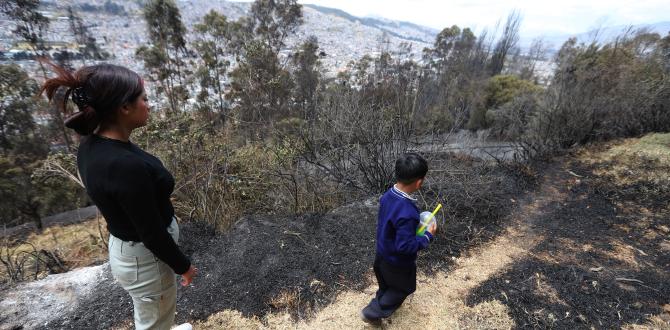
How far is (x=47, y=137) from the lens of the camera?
34.4 ft

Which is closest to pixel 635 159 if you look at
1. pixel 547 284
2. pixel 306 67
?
pixel 547 284

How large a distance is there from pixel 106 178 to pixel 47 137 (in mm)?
12928

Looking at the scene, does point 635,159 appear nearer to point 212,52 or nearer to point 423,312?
point 423,312

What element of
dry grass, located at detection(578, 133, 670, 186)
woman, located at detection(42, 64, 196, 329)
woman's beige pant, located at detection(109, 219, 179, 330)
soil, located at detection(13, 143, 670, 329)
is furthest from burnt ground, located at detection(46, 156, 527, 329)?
dry grass, located at detection(578, 133, 670, 186)

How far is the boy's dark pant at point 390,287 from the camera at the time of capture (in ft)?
6.53

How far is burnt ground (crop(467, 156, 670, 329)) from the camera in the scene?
2.30 metres

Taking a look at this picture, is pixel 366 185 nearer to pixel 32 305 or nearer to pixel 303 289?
pixel 303 289

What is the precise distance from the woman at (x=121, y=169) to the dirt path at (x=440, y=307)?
46.7 inches

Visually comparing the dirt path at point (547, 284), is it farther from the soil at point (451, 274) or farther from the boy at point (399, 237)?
the boy at point (399, 237)

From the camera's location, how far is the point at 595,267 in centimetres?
284

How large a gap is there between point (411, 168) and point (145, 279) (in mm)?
1434

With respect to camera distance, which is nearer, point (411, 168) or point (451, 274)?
point (411, 168)

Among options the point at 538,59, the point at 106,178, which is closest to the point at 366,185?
the point at 106,178

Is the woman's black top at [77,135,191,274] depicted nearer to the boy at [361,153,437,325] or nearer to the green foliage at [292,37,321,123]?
the boy at [361,153,437,325]
